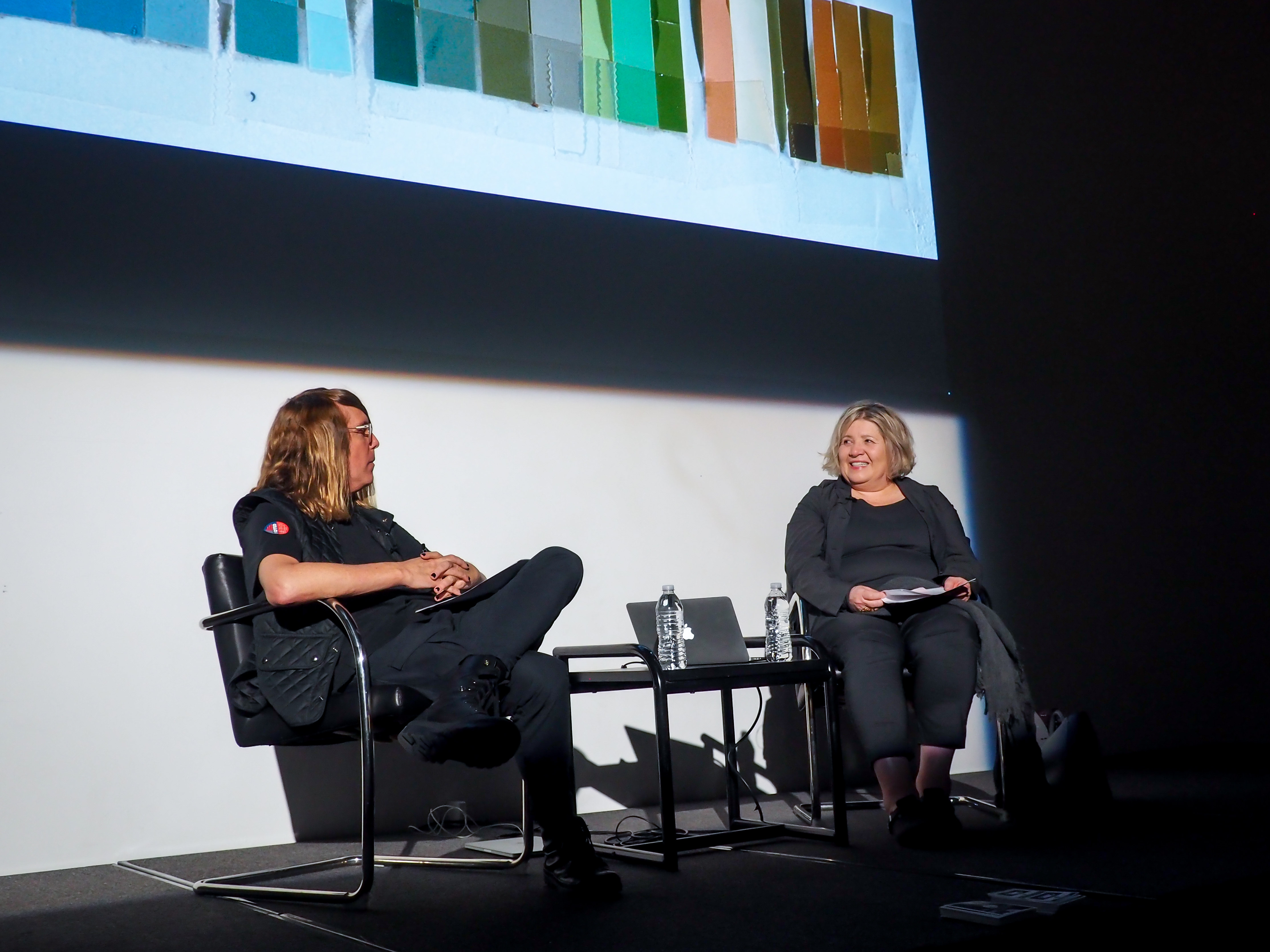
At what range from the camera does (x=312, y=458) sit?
222 cm

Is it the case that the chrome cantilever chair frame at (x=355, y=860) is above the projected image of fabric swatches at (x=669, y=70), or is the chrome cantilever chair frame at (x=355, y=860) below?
below

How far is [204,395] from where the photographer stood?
261 centimetres

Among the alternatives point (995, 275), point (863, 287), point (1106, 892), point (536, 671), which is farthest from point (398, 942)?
point (995, 275)

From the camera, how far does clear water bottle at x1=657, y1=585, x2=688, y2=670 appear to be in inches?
98.4

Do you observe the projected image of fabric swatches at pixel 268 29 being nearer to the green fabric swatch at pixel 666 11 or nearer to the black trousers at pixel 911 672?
the green fabric swatch at pixel 666 11

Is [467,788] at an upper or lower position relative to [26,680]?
lower

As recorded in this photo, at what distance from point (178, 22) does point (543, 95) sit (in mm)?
943

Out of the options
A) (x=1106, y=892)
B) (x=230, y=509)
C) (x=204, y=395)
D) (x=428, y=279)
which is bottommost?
(x=1106, y=892)

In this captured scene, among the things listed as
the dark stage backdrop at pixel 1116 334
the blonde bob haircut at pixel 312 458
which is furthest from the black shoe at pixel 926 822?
the dark stage backdrop at pixel 1116 334

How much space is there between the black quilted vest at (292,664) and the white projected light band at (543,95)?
→ 1.23m

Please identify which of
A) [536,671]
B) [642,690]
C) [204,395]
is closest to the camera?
[536,671]

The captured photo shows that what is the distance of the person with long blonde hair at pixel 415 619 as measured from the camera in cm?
192

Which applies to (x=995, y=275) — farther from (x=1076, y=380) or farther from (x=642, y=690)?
(x=642, y=690)

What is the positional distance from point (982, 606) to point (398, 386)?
5.00ft
